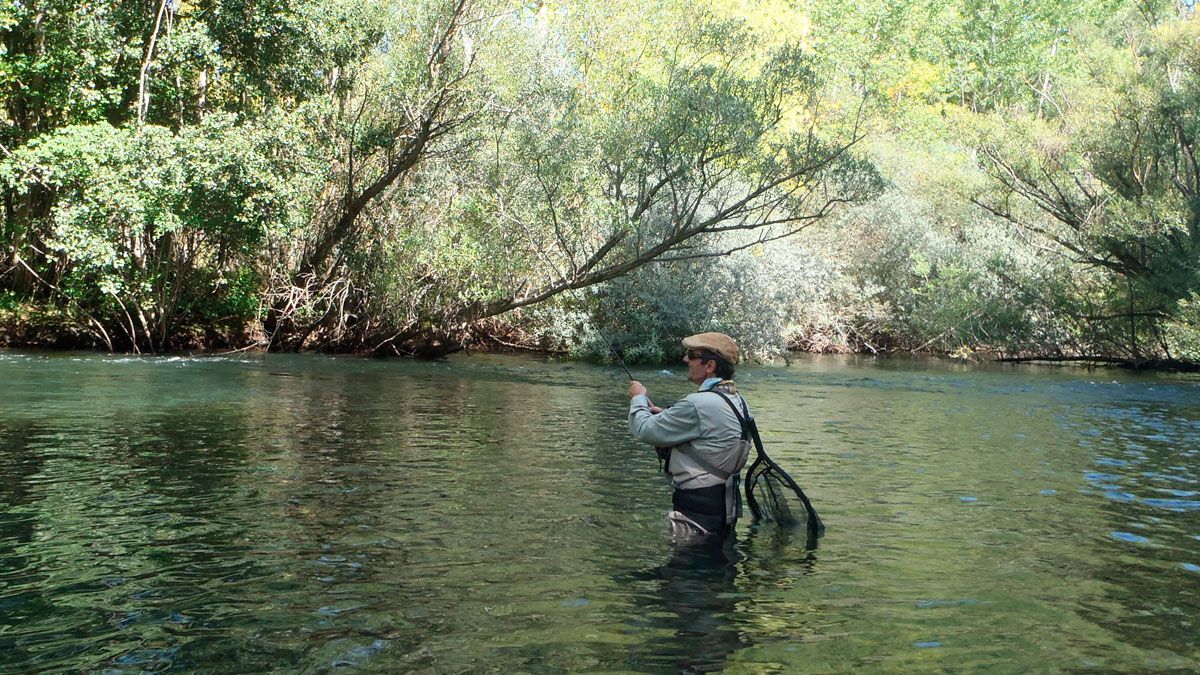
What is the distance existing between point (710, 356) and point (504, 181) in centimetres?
2105

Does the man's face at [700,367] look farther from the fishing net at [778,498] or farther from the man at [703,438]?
the fishing net at [778,498]

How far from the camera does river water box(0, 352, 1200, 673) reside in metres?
5.42

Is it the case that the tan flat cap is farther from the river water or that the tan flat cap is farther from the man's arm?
the river water

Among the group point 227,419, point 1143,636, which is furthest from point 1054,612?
point 227,419

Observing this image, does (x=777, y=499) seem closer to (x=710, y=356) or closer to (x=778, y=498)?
(x=778, y=498)

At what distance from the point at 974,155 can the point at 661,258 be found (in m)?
13.8

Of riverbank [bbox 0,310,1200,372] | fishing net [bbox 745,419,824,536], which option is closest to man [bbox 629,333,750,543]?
fishing net [bbox 745,419,824,536]

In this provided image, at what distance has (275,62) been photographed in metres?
25.9

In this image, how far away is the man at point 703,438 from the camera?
6.93 metres

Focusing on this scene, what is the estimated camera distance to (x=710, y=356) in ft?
23.5

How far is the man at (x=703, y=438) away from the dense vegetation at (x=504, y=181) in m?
17.9

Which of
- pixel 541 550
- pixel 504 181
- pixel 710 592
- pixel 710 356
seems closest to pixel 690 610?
pixel 710 592

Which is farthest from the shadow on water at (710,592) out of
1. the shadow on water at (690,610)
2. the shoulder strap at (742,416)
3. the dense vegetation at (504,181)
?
the dense vegetation at (504,181)

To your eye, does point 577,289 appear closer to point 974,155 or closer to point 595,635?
point 974,155
